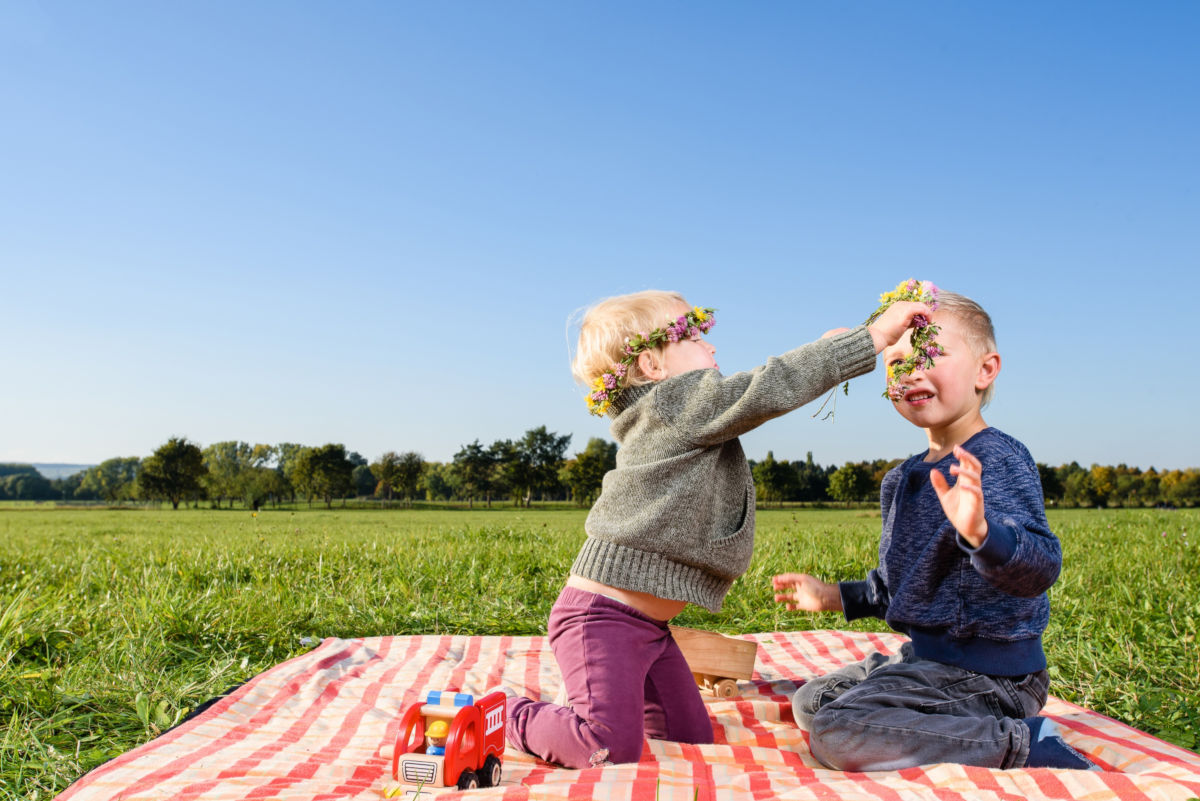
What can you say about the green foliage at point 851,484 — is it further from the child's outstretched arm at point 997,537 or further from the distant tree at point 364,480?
the child's outstretched arm at point 997,537

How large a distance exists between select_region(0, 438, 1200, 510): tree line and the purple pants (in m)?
68.5

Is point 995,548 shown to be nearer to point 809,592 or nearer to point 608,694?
point 809,592

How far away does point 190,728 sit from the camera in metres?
3.17

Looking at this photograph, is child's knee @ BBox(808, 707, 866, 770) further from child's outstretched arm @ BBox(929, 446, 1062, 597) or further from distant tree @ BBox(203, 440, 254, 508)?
distant tree @ BBox(203, 440, 254, 508)

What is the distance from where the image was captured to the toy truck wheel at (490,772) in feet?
8.88

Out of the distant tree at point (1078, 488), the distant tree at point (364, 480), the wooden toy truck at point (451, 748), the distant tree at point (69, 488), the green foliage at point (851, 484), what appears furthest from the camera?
the distant tree at point (69, 488)

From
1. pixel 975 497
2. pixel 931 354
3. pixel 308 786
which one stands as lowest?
pixel 308 786

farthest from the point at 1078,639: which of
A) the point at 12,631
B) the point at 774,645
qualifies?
the point at 12,631

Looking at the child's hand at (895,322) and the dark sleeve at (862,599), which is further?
the dark sleeve at (862,599)

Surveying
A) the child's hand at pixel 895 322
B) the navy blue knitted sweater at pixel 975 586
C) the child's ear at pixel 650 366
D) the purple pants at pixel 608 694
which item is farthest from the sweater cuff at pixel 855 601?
the child's ear at pixel 650 366

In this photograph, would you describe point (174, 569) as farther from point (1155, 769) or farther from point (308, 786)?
point (1155, 769)

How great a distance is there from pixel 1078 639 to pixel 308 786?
398 cm

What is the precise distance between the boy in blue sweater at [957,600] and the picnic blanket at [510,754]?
0.23 metres

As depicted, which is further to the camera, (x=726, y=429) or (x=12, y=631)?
(x=12, y=631)
